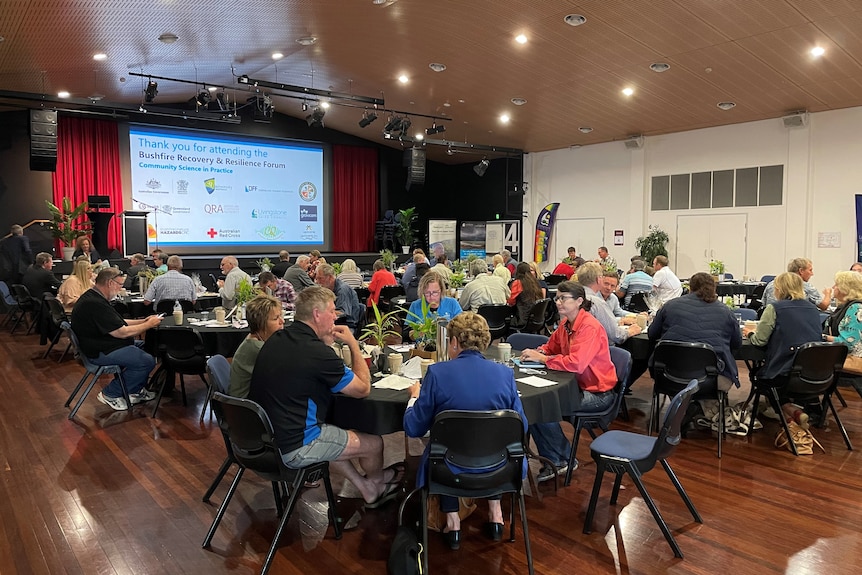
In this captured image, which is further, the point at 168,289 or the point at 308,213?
the point at 308,213

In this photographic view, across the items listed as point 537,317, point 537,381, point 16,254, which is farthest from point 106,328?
point 16,254

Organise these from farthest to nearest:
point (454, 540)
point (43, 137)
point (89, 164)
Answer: point (89, 164)
point (43, 137)
point (454, 540)

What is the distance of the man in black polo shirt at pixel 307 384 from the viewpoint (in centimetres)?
299

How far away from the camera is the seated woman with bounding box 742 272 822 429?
15.3ft

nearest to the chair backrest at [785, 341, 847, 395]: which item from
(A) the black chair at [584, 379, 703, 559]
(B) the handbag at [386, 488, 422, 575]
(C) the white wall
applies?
(A) the black chair at [584, 379, 703, 559]

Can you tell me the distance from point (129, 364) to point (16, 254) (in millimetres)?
7938

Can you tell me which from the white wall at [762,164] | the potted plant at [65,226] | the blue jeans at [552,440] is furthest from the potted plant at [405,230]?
the blue jeans at [552,440]

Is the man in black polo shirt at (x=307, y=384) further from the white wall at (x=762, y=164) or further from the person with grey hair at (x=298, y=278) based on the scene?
the white wall at (x=762, y=164)

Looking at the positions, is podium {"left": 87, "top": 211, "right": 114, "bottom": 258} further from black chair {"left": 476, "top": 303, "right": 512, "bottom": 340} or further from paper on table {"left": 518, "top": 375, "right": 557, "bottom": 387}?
paper on table {"left": 518, "top": 375, "right": 557, "bottom": 387}

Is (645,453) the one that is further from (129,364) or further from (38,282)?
(38,282)

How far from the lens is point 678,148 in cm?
1314

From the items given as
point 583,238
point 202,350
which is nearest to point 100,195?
point 202,350

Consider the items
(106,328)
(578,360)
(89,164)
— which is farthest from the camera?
(89,164)

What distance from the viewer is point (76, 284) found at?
783 cm
